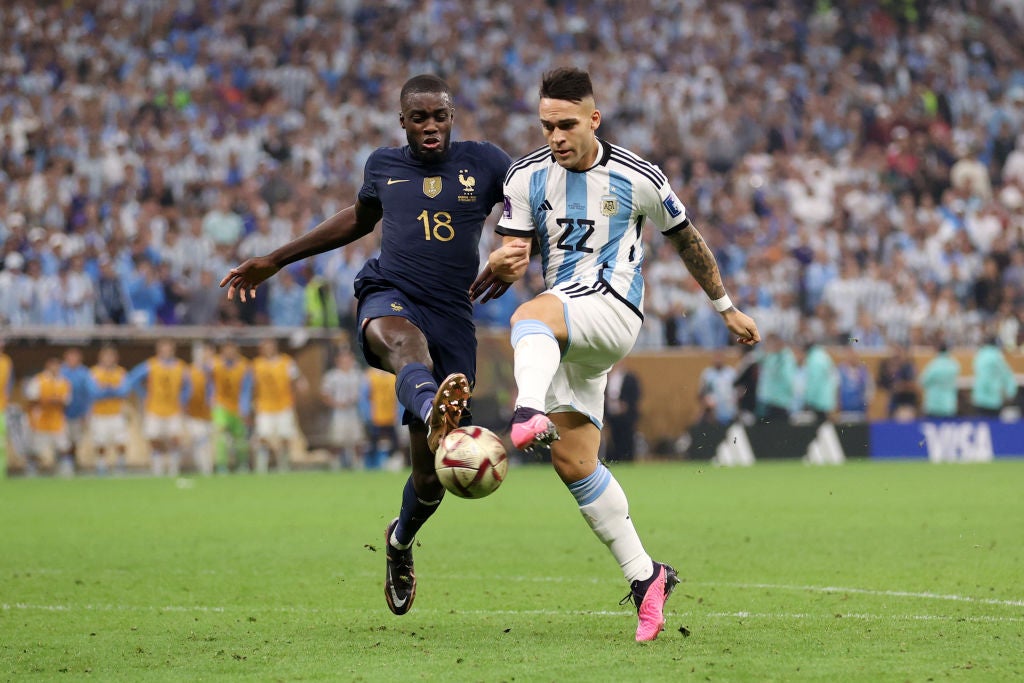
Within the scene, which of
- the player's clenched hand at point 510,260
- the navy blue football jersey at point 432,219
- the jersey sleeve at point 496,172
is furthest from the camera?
the jersey sleeve at point 496,172

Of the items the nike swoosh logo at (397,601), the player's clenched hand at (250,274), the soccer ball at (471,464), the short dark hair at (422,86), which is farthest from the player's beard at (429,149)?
→ the nike swoosh logo at (397,601)

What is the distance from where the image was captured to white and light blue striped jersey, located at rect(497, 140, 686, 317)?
21.7 ft

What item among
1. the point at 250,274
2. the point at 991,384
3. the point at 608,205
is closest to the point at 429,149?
the point at 608,205

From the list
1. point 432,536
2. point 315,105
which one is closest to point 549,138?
point 432,536

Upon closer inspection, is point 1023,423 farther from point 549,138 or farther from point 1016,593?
point 549,138

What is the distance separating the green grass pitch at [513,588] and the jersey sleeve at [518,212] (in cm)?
188

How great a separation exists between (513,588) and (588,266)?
2906 mm

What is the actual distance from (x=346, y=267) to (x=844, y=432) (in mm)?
7921

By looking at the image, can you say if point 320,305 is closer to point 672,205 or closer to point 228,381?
point 228,381

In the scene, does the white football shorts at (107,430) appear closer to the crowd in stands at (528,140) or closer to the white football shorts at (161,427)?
the white football shorts at (161,427)

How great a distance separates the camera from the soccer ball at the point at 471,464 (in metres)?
5.92

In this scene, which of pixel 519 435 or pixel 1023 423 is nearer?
pixel 519 435

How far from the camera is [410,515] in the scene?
754cm

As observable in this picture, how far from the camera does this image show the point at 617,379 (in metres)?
21.8
